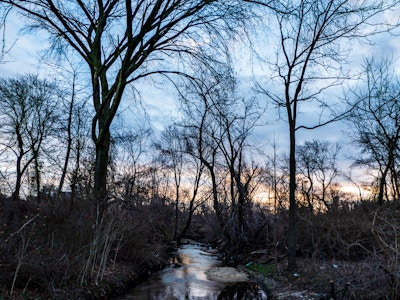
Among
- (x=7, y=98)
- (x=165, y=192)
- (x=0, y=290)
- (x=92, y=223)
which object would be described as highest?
(x=7, y=98)

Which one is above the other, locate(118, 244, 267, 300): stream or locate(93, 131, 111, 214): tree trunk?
locate(93, 131, 111, 214): tree trunk

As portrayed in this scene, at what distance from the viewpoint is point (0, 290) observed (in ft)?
22.4

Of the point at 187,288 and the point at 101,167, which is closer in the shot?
the point at 187,288

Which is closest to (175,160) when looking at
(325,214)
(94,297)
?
(325,214)

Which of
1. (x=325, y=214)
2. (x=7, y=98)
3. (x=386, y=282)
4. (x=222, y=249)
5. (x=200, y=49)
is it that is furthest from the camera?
(x=7, y=98)

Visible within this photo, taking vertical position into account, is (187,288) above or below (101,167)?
below

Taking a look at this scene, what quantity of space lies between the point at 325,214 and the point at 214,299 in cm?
843

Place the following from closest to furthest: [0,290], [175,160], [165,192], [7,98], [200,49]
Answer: [0,290]
[200,49]
[7,98]
[175,160]
[165,192]

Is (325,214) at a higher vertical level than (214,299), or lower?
higher

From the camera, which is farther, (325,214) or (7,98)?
(7,98)

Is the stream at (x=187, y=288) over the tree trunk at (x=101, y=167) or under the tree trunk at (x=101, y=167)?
under

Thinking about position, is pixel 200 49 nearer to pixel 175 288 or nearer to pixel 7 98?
pixel 175 288

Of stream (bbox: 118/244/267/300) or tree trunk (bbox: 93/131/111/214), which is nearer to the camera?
stream (bbox: 118/244/267/300)

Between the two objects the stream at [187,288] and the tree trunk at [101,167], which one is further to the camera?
the tree trunk at [101,167]
